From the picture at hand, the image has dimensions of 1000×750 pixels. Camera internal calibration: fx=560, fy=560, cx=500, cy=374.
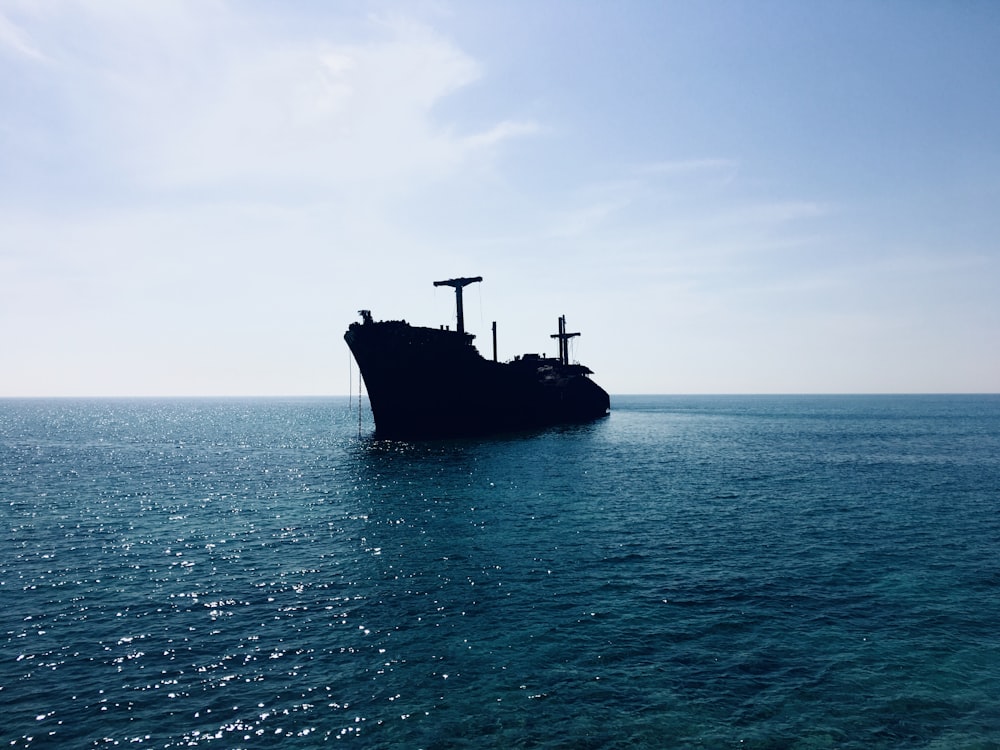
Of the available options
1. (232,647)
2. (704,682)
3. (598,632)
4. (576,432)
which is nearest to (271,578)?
(232,647)

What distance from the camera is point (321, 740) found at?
12078 millimetres

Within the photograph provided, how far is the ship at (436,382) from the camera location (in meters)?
61.6

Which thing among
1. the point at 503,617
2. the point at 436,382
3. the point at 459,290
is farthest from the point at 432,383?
the point at 503,617

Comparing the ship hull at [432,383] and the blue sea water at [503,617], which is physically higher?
the ship hull at [432,383]

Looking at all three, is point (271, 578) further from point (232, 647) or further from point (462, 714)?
point (462, 714)

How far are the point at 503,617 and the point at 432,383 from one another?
48408mm

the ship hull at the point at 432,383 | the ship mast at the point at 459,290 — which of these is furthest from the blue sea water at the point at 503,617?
the ship mast at the point at 459,290

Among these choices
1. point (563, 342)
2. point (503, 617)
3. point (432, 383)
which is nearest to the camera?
point (503, 617)

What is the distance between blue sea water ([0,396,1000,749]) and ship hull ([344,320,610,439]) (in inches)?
900

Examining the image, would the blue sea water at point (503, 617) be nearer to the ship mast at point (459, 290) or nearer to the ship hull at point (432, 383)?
the ship hull at point (432, 383)

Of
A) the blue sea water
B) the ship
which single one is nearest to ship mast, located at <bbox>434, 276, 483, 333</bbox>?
the ship

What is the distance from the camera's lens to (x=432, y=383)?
6569cm

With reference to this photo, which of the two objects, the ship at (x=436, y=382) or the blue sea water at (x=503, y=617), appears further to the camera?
the ship at (x=436, y=382)

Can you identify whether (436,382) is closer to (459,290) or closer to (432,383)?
(432,383)
